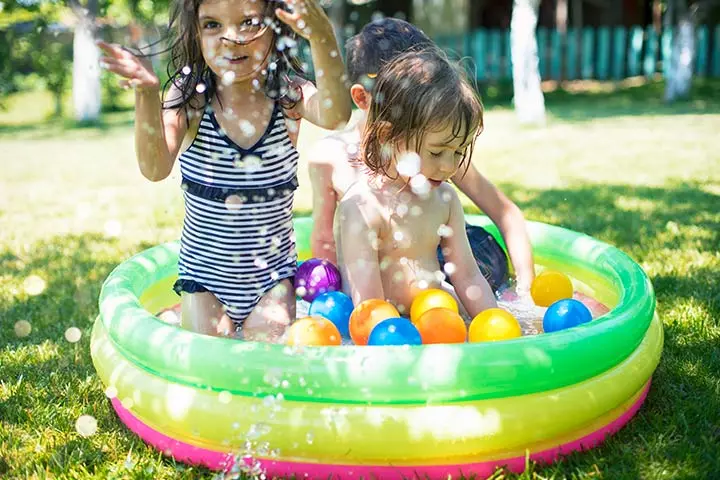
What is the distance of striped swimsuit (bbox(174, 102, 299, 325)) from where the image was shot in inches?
115

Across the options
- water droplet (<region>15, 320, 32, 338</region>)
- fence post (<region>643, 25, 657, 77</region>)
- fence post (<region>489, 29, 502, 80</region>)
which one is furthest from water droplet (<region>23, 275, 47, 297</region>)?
fence post (<region>643, 25, 657, 77</region>)

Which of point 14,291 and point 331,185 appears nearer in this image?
point 331,185

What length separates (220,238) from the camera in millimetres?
2996

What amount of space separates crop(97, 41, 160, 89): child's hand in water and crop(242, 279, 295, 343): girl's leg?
108 centimetres

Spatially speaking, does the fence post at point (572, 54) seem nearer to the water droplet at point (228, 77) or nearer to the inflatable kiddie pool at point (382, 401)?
the water droplet at point (228, 77)

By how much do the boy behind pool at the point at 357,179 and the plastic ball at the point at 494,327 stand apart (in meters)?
0.84

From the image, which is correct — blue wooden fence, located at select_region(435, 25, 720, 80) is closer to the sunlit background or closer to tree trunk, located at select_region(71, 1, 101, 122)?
the sunlit background

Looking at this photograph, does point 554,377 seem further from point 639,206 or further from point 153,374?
point 639,206

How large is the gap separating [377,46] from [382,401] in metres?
1.83

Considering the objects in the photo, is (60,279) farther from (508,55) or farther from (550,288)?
(508,55)

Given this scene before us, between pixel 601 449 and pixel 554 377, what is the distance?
31 cm

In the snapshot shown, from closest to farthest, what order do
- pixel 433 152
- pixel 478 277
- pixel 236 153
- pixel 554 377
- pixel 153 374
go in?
pixel 554 377 → pixel 153 374 → pixel 433 152 → pixel 236 153 → pixel 478 277

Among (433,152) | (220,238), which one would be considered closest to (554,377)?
(433,152)

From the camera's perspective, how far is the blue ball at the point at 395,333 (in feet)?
8.21
